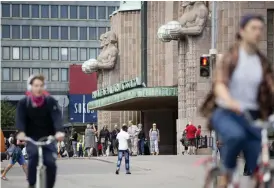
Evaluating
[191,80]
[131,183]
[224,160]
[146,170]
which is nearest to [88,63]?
[191,80]

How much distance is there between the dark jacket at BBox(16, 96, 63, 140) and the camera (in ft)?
32.3

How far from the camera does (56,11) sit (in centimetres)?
11269

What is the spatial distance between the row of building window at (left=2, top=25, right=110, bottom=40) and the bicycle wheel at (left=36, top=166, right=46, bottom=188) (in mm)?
102551

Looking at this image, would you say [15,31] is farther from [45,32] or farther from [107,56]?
[107,56]

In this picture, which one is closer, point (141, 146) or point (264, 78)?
point (264, 78)

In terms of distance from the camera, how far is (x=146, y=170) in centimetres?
2761

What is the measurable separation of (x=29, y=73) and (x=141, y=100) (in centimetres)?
6240

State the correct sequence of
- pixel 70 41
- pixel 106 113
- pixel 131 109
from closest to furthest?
pixel 131 109, pixel 106 113, pixel 70 41

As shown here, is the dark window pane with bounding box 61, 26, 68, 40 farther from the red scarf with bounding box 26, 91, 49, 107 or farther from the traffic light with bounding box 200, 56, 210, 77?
the red scarf with bounding box 26, 91, 49, 107

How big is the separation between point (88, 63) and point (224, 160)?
58284 mm

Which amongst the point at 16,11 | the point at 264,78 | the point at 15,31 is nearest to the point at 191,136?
the point at 264,78

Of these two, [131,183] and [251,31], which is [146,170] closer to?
[131,183]

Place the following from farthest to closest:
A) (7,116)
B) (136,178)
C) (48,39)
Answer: (48,39), (7,116), (136,178)

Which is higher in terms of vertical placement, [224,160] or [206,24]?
[206,24]
